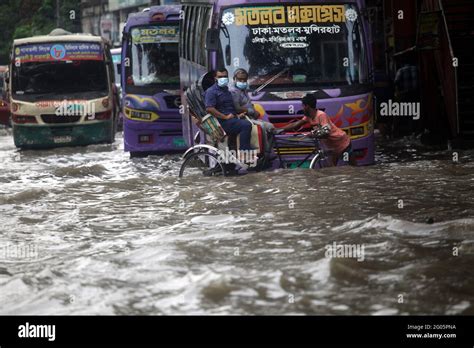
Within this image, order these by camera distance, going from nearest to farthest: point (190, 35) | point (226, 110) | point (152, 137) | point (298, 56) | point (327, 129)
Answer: point (327, 129) < point (226, 110) < point (298, 56) < point (190, 35) < point (152, 137)

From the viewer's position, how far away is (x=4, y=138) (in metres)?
28.8

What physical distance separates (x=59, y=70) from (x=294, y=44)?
377 inches

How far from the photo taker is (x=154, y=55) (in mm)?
19578

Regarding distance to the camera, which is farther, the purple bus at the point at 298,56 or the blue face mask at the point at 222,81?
the purple bus at the point at 298,56

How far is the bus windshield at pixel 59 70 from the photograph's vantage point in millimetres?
21844

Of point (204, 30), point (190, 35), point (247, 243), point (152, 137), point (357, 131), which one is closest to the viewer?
point (247, 243)

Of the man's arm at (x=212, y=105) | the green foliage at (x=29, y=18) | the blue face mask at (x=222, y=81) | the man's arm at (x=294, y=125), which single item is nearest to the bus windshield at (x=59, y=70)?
the man's arm at (x=212, y=105)

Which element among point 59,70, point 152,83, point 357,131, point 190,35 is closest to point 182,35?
point 190,35

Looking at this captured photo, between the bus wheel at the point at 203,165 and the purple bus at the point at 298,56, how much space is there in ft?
2.80

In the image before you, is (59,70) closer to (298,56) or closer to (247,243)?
(298,56)

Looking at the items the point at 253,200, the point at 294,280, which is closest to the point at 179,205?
the point at 253,200

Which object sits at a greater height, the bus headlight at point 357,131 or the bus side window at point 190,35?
the bus side window at point 190,35

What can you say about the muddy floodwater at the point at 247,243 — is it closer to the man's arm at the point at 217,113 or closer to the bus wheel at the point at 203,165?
the bus wheel at the point at 203,165
